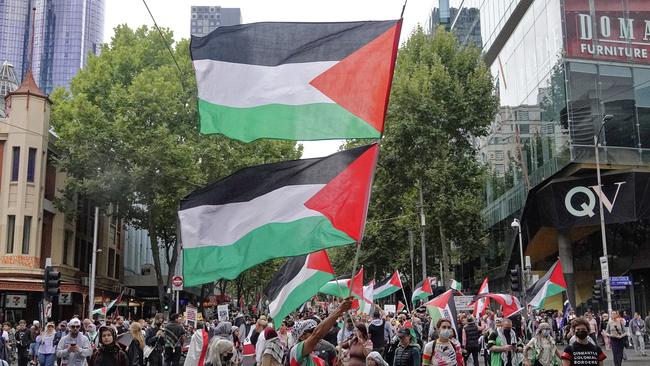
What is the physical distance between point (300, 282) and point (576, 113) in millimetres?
28080

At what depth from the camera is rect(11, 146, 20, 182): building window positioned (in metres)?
36.0

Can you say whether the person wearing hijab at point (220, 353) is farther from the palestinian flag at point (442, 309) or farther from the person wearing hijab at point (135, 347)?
the palestinian flag at point (442, 309)

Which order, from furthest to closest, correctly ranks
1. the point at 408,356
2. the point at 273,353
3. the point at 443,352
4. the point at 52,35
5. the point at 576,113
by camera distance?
the point at 52,35 → the point at 576,113 → the point at 408,356 → the point at 443,352 → the point at 273,353

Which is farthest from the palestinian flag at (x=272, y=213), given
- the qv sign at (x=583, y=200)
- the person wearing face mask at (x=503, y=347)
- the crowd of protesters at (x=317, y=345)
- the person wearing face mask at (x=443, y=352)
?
the qv sign at (x=583, y=200)

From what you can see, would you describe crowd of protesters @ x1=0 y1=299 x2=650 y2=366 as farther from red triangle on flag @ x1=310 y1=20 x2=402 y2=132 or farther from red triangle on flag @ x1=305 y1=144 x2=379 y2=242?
red triangle on flag @ x1=310 y1=20 x2=402 y2=132

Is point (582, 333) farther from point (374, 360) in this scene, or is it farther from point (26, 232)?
point (26, 232)

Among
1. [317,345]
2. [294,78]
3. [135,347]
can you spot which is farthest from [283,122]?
[135,347]

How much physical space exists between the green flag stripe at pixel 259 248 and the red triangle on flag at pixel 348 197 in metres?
0.10

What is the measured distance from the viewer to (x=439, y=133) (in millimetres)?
38438

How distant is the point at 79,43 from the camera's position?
16675cm

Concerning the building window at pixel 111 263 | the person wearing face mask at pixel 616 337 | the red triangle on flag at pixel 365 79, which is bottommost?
the person wearing face mask at pixel 616 337

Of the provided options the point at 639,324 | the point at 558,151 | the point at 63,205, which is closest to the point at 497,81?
the point at 558,151

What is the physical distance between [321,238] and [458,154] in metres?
33.7

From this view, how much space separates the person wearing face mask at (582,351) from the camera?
27.5 feet
